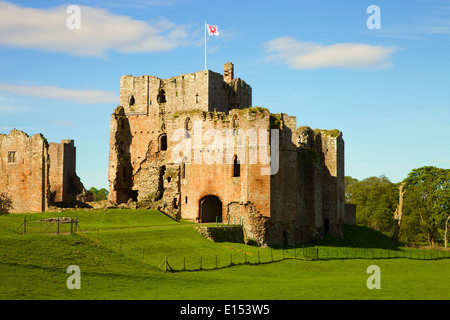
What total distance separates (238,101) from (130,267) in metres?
33.9

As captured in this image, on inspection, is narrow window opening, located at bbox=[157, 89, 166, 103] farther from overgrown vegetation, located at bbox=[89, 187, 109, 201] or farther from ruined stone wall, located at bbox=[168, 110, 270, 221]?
overgrown vegetation, located at bbox=[89, 187, 109, 201]

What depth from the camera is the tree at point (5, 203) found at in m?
53.2

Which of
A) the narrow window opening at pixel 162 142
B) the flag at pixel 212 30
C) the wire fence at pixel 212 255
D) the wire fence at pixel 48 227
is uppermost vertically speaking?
the flag at pixel 212 30

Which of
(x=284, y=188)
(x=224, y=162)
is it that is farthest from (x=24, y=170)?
(x=284, y=188)

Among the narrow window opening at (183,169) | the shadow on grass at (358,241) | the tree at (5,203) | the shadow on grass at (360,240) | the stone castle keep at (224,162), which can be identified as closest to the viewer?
the stone castle keep at (224,162)

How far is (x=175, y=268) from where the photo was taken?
3045 centimetres

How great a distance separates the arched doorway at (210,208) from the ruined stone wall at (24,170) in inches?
586

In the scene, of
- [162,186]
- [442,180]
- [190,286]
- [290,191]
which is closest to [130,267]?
[190,286]

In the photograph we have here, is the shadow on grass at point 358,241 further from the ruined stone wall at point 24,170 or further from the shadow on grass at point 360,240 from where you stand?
the ruined stone wall at point 24,170

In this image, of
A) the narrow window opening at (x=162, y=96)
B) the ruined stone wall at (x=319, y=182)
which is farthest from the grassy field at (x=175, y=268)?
the narrow window opening at (x=162, y=96)

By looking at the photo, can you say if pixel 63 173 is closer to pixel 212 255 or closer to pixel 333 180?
pixel 333 180

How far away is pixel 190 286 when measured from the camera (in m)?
26.2

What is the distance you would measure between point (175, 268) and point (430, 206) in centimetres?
5001
